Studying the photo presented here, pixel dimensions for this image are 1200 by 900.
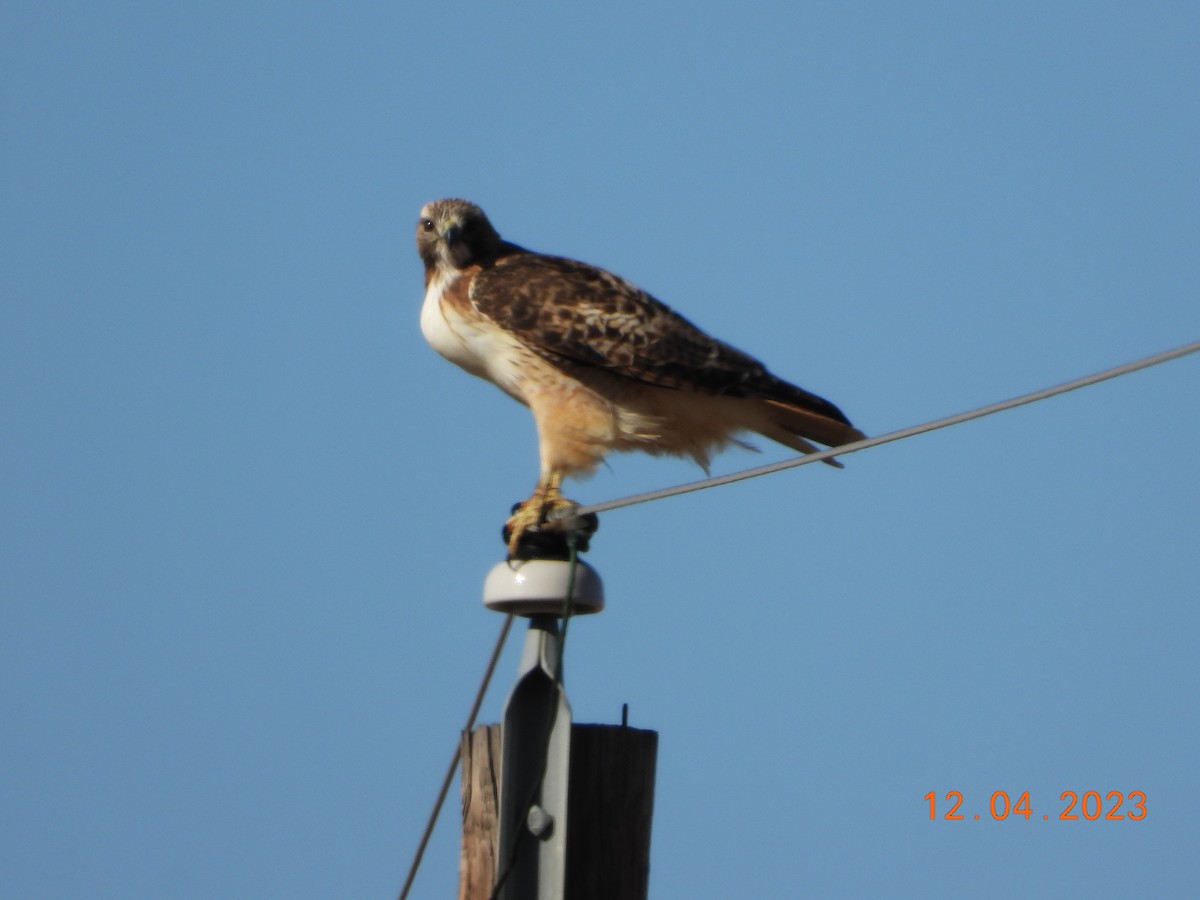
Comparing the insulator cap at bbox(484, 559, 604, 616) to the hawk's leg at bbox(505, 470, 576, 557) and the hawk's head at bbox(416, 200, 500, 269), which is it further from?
the hawk's head at bbox(416, 200, 500, 269)

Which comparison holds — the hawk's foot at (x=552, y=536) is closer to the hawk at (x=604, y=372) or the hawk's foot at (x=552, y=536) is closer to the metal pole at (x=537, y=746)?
the metal pole at (x=537, y=746)

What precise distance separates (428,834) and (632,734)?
2.27ft

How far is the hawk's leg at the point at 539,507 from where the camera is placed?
16.5ft

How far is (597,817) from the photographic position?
430cm

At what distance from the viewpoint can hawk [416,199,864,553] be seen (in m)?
6.36

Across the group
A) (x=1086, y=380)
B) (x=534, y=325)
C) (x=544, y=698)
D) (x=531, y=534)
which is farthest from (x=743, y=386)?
(x=1086, y=380)

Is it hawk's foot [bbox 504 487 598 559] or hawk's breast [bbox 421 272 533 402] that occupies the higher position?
hawk's breast [bbox 421 272 533 402]

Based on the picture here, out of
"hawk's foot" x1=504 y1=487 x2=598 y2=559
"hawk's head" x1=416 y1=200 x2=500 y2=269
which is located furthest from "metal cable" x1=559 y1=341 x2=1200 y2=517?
"hawk's head" x1=416 y1=200 x2=500 y2=269

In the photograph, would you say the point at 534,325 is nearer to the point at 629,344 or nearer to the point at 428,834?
the point at 629,344

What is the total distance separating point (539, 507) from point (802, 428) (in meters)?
1.27

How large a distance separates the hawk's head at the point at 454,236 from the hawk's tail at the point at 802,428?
1.39 metres

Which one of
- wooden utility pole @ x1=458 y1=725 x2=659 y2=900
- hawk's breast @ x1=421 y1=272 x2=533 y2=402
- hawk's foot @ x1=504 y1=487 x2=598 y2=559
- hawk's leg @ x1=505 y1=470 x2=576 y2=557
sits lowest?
wooden utility pole @ x1=458 y1=725 x2=659 y2=900

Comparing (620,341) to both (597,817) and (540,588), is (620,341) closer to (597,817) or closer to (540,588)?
(540,588)

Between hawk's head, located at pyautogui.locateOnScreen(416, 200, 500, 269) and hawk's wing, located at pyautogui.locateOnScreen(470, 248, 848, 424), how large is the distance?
363mm
